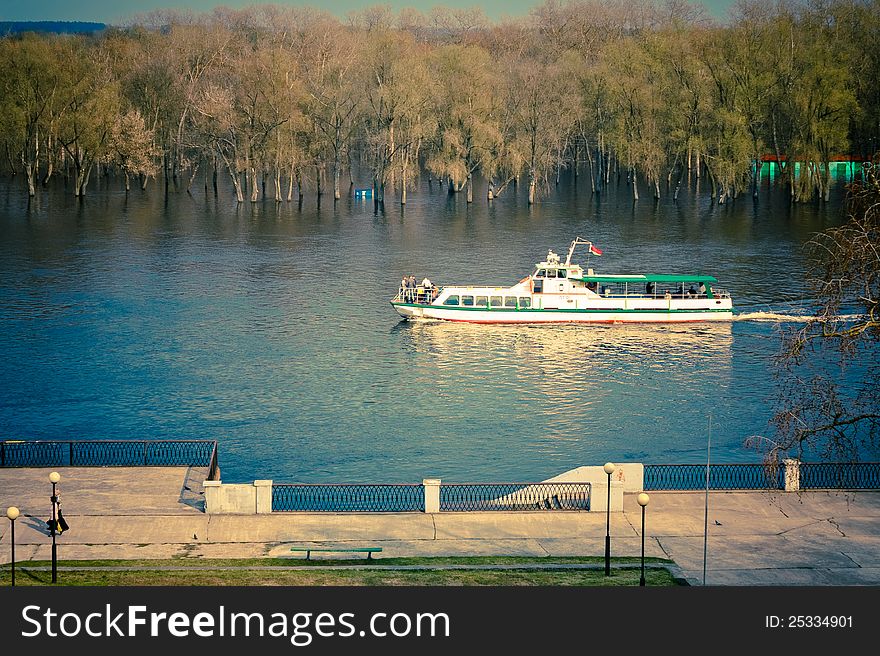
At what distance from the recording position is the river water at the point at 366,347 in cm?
6956

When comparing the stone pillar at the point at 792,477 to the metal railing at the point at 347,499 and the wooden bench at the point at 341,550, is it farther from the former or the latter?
the wooden bench at the point at 341,550

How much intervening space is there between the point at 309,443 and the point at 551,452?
12.9m

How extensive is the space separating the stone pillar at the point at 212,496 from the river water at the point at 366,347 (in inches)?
472

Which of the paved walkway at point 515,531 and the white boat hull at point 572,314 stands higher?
the white boat hull at point 572,314

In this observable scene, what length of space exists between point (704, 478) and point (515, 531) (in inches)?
558

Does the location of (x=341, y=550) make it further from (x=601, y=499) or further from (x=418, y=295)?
(x=418, y=295)

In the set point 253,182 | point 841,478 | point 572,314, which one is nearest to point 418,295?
point 572,314

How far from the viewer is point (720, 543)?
47.2 metres

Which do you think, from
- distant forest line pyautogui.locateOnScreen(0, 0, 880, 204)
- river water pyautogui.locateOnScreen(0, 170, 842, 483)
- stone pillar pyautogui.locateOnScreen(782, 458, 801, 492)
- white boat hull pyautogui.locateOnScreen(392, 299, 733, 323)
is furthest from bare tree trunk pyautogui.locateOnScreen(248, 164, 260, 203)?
stone pillar pyautogui.locateOnScreen(782, 458, 801, 492)

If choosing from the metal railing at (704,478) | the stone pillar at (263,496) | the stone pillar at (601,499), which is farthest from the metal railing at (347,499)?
the metal railing at (704,478)

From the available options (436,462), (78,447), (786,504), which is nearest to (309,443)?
(436,462)

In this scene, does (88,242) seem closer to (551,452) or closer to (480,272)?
(480,272)

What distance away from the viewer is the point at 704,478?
59.8 m

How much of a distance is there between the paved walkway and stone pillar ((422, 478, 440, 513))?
0.44 metres
